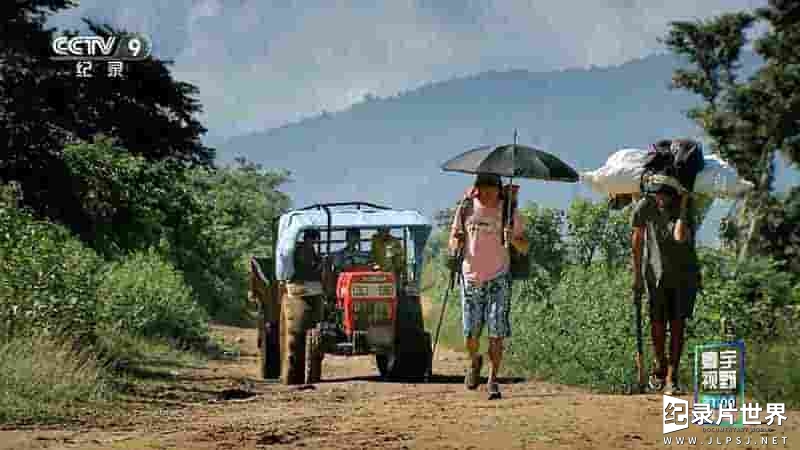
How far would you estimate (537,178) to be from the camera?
41.9ft

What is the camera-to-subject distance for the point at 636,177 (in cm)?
1187

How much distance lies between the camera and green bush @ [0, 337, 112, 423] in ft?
41.4

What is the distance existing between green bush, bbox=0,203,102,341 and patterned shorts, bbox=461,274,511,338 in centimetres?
538

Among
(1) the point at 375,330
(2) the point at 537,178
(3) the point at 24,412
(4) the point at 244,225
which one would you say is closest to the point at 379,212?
(1) the point at 375,330

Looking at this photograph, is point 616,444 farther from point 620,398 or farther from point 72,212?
point 72,212

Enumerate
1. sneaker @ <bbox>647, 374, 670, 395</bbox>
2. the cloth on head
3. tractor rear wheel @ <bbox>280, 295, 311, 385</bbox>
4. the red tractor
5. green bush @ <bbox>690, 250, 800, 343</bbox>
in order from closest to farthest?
sneaker @ <bbox>647, 374, 670, 395</bbox>
the cloth on head
green bush @ <bbox>690, 250, 800, 343</bbox>
the red tractor
tractor rear wheel @ <bbox>280, 295, 311, 385</bbox>

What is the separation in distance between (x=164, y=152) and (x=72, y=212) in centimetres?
613

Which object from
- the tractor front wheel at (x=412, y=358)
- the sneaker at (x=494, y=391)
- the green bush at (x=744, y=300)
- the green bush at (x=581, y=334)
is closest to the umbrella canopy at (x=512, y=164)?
the sneaker at (x=494, y=391)

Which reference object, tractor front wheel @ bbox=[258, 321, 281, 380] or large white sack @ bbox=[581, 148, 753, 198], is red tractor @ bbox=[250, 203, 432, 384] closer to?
tractor front wheel @ bbox=[258, 321, 281, 380]

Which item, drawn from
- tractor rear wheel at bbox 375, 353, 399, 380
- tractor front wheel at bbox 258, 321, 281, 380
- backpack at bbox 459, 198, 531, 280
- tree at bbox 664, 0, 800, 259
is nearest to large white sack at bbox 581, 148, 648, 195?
backpack at bbox 459, 198, 531, 280

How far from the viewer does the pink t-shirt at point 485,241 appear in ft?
40.0

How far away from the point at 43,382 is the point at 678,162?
6758 millimetres

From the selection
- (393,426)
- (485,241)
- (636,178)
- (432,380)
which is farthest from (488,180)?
(432,380)

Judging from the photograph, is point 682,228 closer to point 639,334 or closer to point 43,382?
point 639,334
